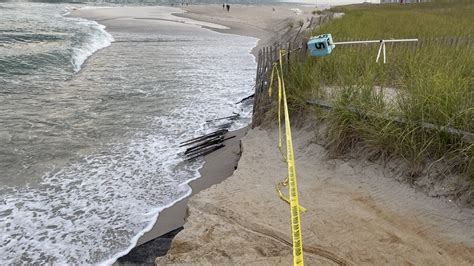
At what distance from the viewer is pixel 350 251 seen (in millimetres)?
3568

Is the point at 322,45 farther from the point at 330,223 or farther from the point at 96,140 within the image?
the point at 96,140

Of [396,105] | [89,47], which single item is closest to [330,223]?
[396,105]

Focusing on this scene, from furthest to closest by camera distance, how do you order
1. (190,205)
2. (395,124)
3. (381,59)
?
(381,59)
(395,124)
(190,205)

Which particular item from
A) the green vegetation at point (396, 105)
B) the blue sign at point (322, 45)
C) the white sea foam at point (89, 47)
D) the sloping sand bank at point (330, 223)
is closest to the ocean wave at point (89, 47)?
the white sea foam at point (89, 47)

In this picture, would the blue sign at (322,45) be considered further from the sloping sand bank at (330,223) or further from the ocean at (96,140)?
the ocean at (96,140)

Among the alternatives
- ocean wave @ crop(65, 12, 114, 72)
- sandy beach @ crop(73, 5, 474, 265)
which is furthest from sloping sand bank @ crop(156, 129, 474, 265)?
ocean wave @ crop(65, 12, 114, 72)

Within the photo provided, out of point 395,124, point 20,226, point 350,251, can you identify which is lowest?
point 20,226

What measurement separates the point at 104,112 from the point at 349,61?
5715 mm

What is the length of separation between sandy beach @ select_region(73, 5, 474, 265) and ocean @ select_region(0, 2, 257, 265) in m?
0.65

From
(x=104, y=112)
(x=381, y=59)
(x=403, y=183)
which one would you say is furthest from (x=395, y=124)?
(x=104, y=112)

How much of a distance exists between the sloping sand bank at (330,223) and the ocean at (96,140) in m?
0.93

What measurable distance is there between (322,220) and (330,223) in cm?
9

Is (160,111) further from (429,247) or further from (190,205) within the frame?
(429,247)

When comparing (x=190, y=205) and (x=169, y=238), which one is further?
(x=190, y=205)
